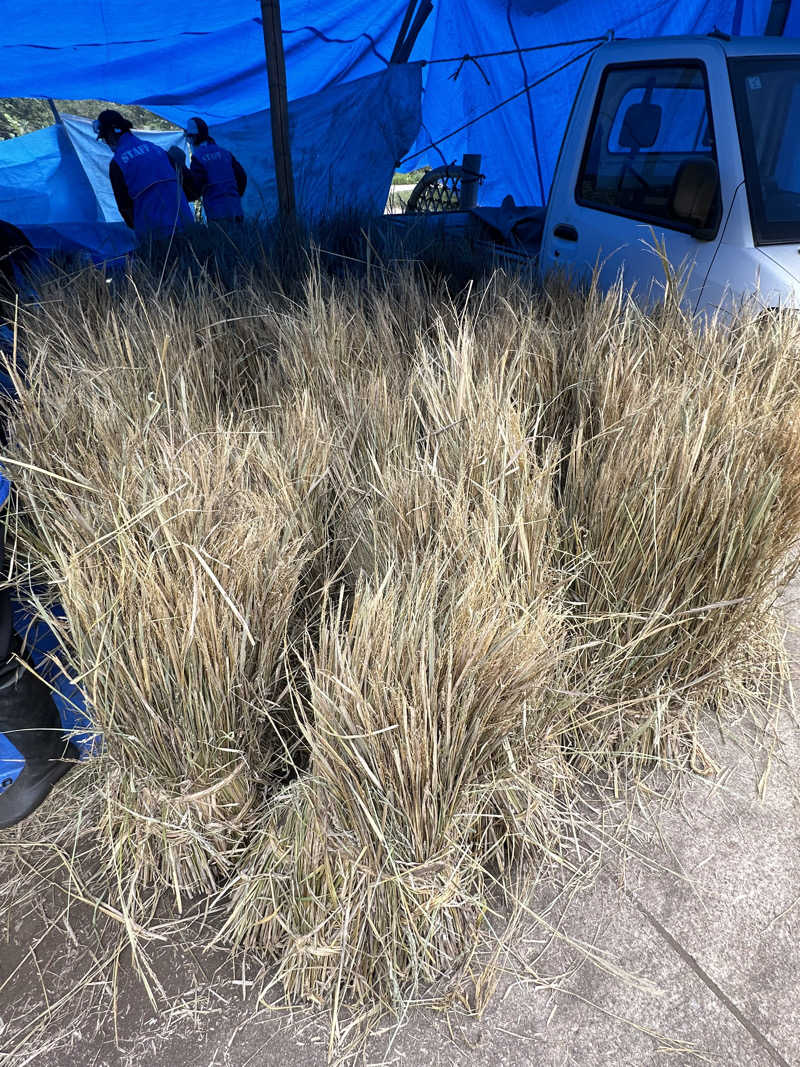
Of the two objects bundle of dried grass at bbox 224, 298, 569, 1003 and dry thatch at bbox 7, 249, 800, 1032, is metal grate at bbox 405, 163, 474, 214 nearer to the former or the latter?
dry thatch at bbox 7, 249, 800, 1032

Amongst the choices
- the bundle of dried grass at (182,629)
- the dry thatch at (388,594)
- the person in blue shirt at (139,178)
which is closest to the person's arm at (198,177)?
the person in blue shirt at (139,178)

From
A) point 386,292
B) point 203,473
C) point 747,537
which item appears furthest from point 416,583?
point 386,292

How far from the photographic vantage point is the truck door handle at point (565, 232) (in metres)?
3.45

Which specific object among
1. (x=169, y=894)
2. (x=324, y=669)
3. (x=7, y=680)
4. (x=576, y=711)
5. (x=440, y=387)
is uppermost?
(x=440, y=387)

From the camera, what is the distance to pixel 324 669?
1.03 meters

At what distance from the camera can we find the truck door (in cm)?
269

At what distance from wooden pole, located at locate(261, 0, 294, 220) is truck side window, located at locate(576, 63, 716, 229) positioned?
5.06ft

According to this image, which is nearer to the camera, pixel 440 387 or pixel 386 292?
pixel 440 387

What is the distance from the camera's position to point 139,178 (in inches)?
196

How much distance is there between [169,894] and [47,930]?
0.19 m

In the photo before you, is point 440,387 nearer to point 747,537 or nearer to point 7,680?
point 747,537

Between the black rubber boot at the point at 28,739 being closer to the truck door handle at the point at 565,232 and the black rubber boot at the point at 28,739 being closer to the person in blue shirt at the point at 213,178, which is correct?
the truck door handle at the point at 565,232

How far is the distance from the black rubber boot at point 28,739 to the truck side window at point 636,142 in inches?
112

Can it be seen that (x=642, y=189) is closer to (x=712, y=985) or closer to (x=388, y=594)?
(x=388, y=594)
